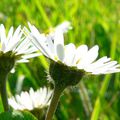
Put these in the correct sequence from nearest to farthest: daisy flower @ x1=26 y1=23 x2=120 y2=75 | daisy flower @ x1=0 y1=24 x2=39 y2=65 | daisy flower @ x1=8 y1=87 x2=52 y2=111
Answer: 1. daisy flower @ x1=26 y1=23 x2=120 y2=75
2. daisy flower @ x1=0 y1=24 x2=39 y2=65
3. daisy flower @ x1=8 y1=87 x2=52 y2=111

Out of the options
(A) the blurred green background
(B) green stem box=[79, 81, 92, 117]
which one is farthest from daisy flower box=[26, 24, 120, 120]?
(B) green stem box=[79, 81, 92, 117]

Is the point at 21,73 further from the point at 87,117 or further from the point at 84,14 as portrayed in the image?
the point at 84,14

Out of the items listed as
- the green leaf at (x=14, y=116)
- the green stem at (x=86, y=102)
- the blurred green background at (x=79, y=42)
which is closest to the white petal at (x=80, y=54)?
the green leaf at (x=14, y=116)

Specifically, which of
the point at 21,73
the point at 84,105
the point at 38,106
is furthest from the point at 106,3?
the point at 38,106

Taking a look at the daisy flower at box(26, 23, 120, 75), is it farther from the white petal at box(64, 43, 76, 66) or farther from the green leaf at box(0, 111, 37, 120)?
the green leaf at box(0, 111, 37, 120)

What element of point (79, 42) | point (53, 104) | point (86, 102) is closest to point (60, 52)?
point (53, 104)

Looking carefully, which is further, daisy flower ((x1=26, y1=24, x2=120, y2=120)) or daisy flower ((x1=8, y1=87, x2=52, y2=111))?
daisy flower ((x1=8, y1=87, x2=52, y2=111))

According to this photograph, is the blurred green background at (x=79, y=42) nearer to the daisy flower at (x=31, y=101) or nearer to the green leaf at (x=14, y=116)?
the daisy flower at (x=31, y=101)
